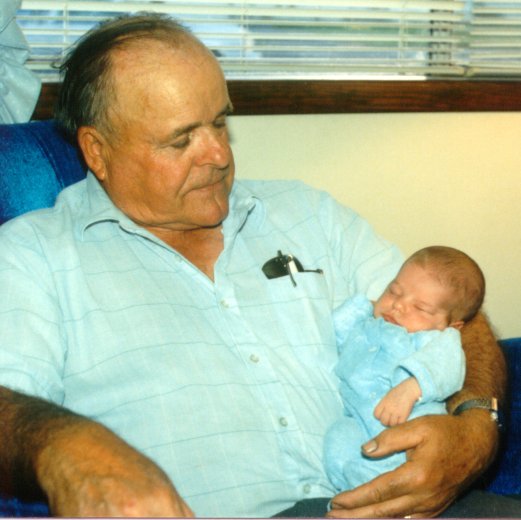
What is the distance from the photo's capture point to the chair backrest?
1.76 m

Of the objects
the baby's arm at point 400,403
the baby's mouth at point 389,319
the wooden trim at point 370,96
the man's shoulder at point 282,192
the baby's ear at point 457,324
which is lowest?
the baby's arm at point 400,403

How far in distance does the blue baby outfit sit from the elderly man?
0.04 metres

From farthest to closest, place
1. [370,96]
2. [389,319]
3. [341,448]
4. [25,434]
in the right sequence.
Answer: [370,96]
[389,319]
[341,448]
[25,434]

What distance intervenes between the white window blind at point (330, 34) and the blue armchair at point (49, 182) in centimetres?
50

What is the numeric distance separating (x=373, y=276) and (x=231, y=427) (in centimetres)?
48

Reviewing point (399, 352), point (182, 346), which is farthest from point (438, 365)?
point (182, 346)

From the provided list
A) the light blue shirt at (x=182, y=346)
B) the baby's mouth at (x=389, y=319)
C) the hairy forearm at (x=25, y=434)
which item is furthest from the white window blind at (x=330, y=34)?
the hairy forearm at (x=25, y=434)

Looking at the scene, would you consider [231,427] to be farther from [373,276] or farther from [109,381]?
[373,276]

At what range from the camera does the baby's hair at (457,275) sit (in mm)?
1670

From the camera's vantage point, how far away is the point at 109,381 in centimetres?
155

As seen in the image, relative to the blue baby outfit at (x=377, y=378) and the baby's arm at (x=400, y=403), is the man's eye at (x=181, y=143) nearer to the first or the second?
the blue baby outfit at (x=377, y=378)

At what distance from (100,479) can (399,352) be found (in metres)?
0.67

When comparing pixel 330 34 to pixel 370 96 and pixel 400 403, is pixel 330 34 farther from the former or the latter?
pixel 400 403

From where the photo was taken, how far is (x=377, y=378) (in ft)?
5.35
